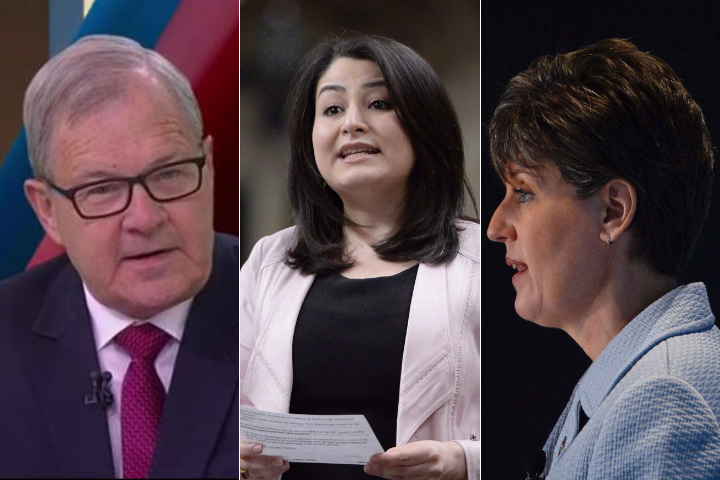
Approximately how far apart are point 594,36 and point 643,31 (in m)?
0.17

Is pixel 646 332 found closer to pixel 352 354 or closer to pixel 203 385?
pixel 352 354

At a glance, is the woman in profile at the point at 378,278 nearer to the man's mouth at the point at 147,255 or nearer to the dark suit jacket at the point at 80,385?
the dark suit jacket at the point at 80,385

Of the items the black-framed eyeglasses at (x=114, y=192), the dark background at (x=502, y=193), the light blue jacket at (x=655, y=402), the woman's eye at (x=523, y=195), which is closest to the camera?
the light blue jacket at (x=655, y=402)

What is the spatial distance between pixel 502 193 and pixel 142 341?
133 centimetres

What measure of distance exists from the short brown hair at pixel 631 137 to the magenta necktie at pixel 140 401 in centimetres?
139

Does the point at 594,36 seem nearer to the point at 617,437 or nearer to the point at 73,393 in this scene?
the point at 617,437

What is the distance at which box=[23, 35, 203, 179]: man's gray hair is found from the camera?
2.80 metres

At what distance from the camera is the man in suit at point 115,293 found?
279cm

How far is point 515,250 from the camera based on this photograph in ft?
8.73

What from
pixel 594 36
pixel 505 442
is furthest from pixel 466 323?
pixel 594 36

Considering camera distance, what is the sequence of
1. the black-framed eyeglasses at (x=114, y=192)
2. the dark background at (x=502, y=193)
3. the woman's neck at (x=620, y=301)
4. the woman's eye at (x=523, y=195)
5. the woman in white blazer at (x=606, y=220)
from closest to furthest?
the woman in white blazer at (x=606, y=220)
the woman's neck at (x=620, y=301)
the woman's eye at (x=523, y=195)
the black-framed eyeglasses at (x=114, y=192)
the dark background at (x=502, y=193)

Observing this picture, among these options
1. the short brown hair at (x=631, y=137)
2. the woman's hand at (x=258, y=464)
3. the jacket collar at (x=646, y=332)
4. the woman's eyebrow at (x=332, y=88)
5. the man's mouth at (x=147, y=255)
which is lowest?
the woman's hand at (x=258, y=464)

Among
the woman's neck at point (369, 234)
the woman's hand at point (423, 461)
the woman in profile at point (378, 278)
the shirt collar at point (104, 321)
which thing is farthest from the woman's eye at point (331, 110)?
the woman's hand at point (423, 461)

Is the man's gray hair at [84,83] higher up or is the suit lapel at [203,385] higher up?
the man's gray hair at [84,83]
